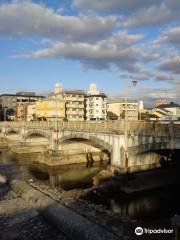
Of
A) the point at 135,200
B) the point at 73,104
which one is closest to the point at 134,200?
the point at 135,200

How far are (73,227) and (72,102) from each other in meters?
108

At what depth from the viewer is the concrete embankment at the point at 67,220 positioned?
17.9m

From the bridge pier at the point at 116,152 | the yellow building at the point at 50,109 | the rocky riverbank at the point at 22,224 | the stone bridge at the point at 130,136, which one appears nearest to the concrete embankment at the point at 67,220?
the rocky riverbank at the point at 22,224

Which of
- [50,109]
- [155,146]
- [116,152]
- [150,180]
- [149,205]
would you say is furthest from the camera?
[50,109]

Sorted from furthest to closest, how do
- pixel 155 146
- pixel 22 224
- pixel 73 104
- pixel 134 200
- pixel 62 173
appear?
pixel 73 104 < pixel 62 173 < pixel 155 146 < pixel 134 200 < pixel 22 224

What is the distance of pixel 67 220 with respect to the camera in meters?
20.4

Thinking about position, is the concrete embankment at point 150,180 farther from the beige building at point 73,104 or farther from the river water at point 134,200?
the beige building at point 73,104

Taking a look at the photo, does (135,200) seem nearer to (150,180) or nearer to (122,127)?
(150,180)

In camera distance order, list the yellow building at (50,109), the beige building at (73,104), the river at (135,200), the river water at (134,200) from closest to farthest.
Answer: the river at (135,200) → the river water at (134,200) → the yellow building at (50,109) → the beige building at (73,104)

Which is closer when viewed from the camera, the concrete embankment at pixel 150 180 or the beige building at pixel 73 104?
the concrete embankment at pixel 150 180

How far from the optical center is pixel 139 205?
29.3 metres

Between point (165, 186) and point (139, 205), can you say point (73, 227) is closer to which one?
point (139, 205)

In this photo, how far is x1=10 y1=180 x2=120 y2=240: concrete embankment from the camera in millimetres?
17891

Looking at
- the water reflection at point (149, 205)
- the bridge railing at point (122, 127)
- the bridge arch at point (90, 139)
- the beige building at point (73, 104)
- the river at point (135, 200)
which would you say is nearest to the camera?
the river at point (135, 200)
